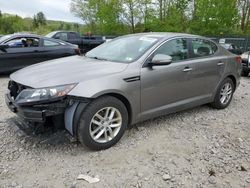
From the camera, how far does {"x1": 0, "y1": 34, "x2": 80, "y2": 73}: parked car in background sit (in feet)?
25.4

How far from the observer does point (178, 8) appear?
2539 centimetres

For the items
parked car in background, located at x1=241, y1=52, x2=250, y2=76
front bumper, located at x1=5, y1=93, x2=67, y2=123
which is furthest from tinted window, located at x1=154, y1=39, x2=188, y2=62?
parked car in background, located at x1=241, y1=52, x2=250, y2=76

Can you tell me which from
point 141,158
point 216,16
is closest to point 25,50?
point 141,158

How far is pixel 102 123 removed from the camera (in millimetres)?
3537

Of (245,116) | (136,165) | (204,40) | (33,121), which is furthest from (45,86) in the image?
(245,116)

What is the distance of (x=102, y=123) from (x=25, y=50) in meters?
5.46

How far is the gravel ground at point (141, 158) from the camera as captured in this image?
2994 millimetres

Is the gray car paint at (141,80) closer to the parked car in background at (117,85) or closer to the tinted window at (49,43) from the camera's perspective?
the parked car in background at (117,85)

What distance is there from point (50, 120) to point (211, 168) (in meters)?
2.03

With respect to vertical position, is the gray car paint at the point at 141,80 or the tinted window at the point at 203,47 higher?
the tinted window at the point at 203,47

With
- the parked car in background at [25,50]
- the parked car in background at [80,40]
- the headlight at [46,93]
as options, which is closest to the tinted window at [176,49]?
the headlight at [46,93]

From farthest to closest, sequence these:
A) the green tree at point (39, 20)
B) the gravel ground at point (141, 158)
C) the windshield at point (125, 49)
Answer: the green tree at point (39, 20) → the windshield at point (125, 49) → the gravel ground at point (141, 158)

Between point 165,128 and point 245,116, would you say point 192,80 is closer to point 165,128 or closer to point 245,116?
point 165,128

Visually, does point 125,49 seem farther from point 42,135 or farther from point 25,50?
→ point 25,50
